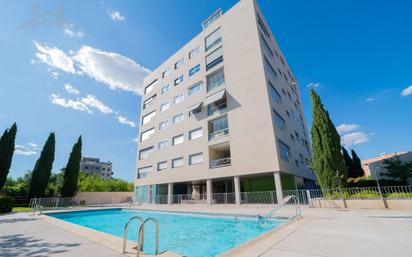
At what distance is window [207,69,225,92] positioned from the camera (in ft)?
76.1

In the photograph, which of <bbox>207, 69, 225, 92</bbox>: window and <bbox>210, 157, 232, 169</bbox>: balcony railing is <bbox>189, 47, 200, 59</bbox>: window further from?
<bbox>210, 157, 232, 169</bbox>: balcony railing

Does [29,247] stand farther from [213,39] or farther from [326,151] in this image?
[213,39]

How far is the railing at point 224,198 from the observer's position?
1957 centimetres

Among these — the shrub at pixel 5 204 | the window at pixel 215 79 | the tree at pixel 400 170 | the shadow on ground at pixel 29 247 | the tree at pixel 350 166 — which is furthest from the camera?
the tree at pixel 350 166

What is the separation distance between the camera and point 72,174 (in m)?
29.6

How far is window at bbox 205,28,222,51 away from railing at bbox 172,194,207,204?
19.7m

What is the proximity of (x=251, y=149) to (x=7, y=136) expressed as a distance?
106 feet

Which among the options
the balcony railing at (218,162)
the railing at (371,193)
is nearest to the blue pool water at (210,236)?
the railing at (371,193)

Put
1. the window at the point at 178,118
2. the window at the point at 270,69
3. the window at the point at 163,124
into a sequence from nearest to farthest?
the window at the point at 270,69
the window at the point at 178,118
the window at the point at 163,124

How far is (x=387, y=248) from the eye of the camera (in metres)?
4.11

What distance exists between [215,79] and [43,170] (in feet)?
91.7

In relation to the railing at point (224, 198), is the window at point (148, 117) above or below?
above

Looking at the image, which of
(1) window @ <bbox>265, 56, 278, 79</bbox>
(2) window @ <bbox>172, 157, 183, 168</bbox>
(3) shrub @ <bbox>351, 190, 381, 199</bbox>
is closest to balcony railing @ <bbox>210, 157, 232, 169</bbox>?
(2) window @ <bbox>172, 157, 183, 168</bbox>

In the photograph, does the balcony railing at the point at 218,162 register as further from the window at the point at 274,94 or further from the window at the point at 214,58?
the window at the point at 214,58
